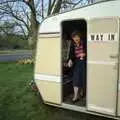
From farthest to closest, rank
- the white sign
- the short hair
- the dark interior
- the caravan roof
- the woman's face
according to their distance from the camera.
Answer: the dark interior → the short hair → the woman's face → the caravan roof → the white sign

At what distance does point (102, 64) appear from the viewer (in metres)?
7.14

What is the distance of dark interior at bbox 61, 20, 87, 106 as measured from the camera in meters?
8.30

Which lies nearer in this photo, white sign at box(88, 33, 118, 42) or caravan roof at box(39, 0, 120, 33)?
white sign at box(88, 33, 118, 42)

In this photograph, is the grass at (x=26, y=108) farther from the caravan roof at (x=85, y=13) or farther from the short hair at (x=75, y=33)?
the caravan roof at (x=85, y=13)

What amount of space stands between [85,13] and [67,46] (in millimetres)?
1283

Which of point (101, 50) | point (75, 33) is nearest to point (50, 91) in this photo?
point (75, 33)

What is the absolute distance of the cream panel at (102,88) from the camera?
276 inches

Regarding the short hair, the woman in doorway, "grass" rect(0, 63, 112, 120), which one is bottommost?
"grass" rect(0, 63, 112, 120)

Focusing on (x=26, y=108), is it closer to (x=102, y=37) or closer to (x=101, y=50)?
(x=101, y=50)

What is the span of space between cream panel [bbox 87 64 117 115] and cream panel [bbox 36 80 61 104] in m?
0.97

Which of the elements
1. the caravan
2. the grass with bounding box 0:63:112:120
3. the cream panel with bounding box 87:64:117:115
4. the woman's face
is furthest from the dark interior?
the cream panel with bounding box 87:64:117:115

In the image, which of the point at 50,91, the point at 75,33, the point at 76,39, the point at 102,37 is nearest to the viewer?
the point at 102,37

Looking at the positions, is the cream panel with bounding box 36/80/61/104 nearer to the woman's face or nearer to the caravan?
the caravan

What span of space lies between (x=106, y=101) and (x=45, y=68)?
195 cm
